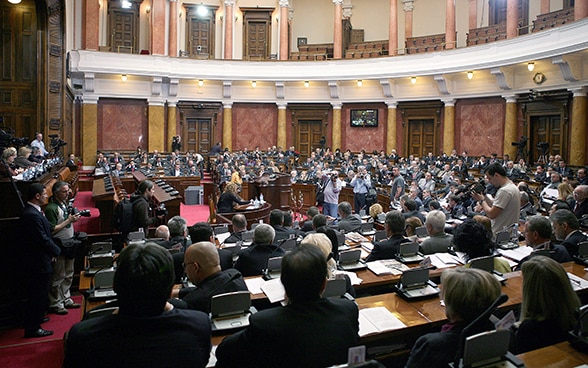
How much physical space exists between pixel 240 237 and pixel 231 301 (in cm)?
270

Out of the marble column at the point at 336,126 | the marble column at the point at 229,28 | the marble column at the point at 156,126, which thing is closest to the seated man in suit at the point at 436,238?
the marble column at the point at 336,126

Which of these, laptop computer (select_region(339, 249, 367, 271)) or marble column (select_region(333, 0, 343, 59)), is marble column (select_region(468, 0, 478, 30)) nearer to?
marble column (select_region(333, 0, 343, 59))

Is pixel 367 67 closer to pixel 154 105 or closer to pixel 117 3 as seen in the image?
pixel 154 105

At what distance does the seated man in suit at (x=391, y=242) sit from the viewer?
14.9ft

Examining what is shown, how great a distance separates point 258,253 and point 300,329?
2268 mm

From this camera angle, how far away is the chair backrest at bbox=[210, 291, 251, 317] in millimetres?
2824

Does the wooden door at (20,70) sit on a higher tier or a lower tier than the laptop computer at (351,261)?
higher

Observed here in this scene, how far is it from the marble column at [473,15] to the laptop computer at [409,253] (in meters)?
17.9

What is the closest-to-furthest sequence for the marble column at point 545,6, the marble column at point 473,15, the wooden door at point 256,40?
the marble column at point 545,6 < the marble column at point 473,15 < the wooden door at point 256,40

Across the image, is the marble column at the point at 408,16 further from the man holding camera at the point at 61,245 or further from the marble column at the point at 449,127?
the man holding camera at the point at 61,245

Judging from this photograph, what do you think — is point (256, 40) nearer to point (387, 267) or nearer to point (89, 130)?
point (89, 130)

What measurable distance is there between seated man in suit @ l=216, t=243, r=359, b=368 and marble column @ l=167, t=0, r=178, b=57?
1955 cm

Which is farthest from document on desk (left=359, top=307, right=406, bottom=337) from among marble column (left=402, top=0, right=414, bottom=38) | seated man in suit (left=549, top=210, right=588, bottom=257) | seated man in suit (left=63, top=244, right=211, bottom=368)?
marble column (left=402, top=0, right=414, bottom=38)

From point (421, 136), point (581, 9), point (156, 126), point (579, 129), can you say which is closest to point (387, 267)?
point (579, 129)
